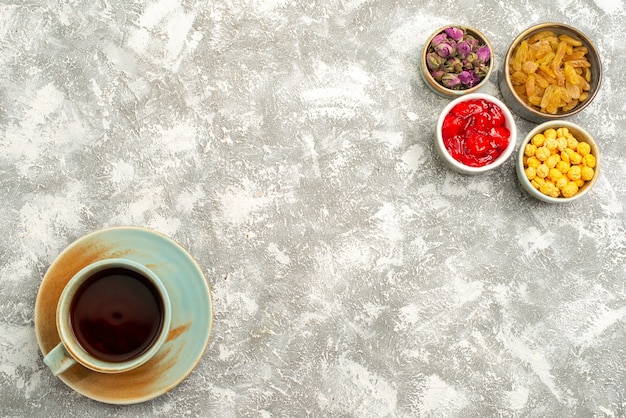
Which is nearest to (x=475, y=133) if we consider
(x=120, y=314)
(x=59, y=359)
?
(x=120, y=314)

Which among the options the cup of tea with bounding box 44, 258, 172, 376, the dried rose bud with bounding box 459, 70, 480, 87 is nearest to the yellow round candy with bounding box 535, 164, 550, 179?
the dried rose bud with bounding box 459, 70, 480, 87

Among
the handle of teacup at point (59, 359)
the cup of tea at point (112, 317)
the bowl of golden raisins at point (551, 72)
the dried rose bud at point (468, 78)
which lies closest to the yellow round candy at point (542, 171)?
the bowl of golden raisins at point (551, 72)

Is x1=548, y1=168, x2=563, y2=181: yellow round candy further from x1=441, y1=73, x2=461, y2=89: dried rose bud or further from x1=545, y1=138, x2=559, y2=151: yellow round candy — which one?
x1=441, y1=73, x2=461, y2=89: dried rose bud

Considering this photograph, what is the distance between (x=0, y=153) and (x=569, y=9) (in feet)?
4.16

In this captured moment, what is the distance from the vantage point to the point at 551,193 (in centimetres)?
128

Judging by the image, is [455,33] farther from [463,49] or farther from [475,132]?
[475,132]

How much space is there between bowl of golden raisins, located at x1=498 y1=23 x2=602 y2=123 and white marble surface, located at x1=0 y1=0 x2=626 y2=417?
0.06 meters

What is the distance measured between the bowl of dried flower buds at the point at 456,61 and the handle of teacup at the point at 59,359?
875 mm

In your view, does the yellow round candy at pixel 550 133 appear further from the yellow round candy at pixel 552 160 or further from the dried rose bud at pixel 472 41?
the dried rose bud at pixel 472 41

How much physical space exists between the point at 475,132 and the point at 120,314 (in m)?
0.77

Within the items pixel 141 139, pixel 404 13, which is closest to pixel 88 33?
pixel 141 139

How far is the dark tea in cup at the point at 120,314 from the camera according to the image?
111 cm

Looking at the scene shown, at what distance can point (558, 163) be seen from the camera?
1.29 meters

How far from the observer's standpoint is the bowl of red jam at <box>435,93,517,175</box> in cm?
128
